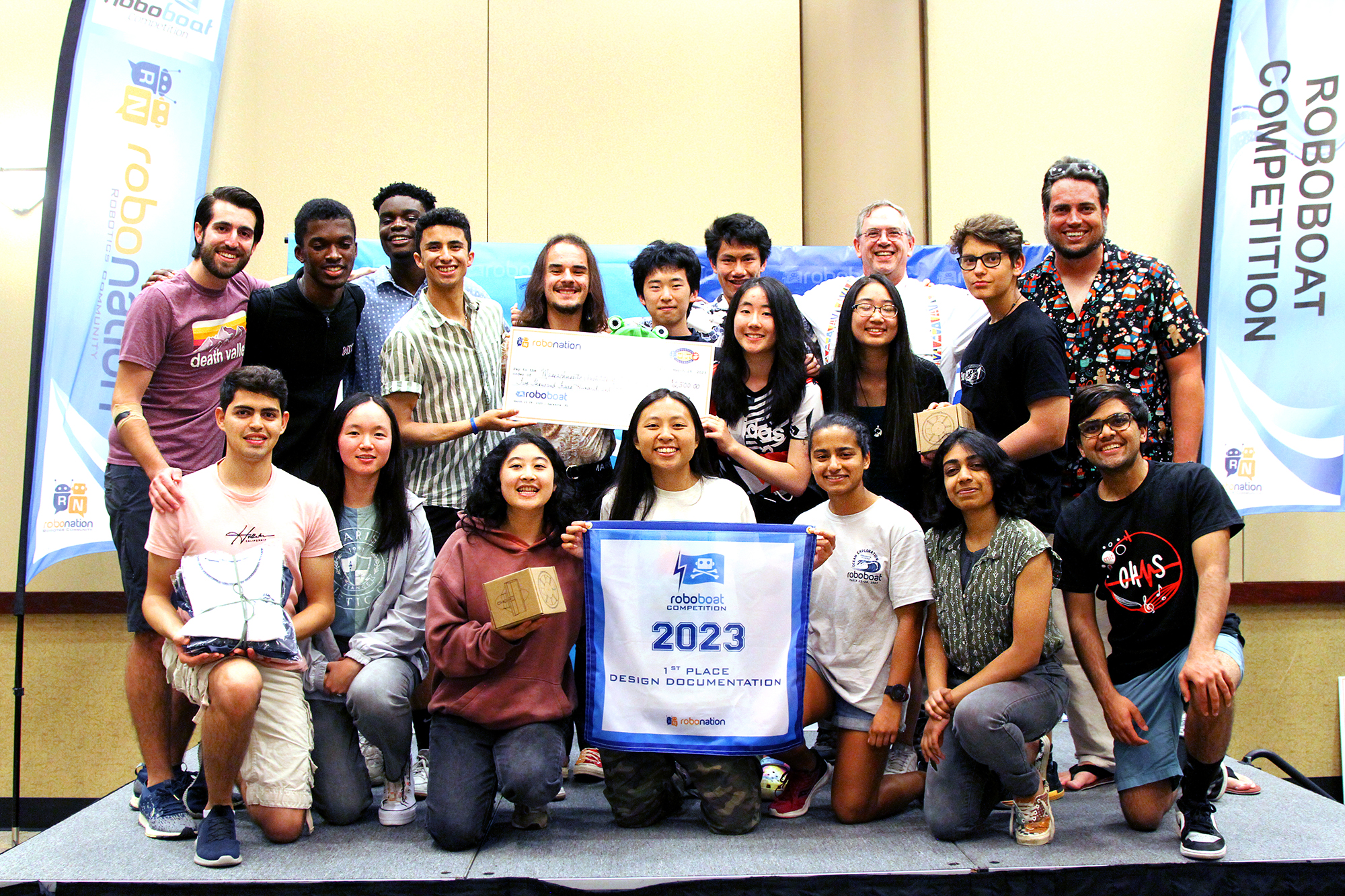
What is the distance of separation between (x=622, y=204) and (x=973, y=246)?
9.42 ft

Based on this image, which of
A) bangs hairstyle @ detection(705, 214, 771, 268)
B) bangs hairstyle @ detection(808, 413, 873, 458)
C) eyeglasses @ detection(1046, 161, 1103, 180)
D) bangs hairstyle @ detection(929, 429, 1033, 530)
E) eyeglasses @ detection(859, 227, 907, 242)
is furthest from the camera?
eyeglasses @ detection(859, 227, 907, 242)

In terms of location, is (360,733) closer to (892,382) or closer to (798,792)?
(798,792)

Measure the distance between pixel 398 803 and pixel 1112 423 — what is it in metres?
2.72

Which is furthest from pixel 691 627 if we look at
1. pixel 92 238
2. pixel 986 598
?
pixel 92 238

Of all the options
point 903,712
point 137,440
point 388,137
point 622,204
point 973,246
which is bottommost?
point 903,712

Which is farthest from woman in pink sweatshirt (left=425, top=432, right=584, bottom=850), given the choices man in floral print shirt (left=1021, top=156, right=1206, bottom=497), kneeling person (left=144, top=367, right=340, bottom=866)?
man in floral print shirt (left=1021, top=156, right=1206, bottom=497)

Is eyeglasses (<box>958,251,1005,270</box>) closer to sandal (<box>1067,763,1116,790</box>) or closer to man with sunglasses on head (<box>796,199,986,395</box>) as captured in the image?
man with sunglasses on head (<box>796,199,986,395</box>)

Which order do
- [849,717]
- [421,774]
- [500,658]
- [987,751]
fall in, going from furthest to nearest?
[421,774] → [849,717] → [500,658] → [987,751]

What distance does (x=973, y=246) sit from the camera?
357cm

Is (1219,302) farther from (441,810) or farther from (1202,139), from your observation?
(441,810)

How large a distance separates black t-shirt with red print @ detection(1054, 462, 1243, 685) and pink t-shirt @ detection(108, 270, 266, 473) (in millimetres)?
3211

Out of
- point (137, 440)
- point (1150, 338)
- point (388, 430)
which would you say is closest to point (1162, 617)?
point (1150, 338)

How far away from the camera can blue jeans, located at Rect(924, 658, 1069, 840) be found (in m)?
2.90

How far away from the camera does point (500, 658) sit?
3.01 m
